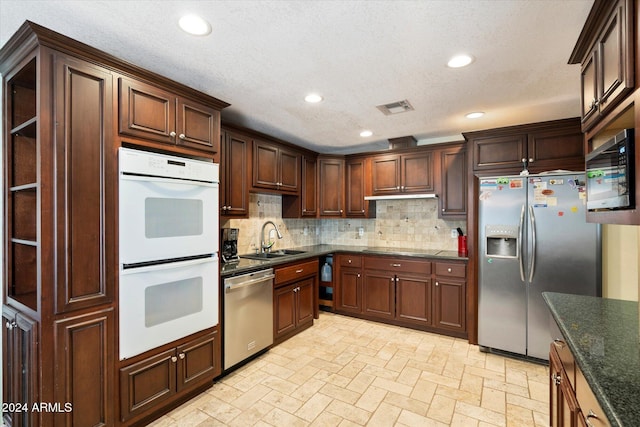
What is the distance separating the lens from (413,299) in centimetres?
372

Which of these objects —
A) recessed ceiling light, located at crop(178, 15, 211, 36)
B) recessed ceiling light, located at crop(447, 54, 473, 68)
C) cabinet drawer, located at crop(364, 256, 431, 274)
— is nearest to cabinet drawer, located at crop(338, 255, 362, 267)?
cabinet drawer, located at crop(364, 256, 431, 274)

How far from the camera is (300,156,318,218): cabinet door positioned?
426 cm

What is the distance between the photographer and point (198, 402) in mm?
Result: 2301

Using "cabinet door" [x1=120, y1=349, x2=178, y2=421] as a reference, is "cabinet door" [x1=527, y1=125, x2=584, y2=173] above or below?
above

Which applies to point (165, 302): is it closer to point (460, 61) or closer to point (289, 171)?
point (289, 171)

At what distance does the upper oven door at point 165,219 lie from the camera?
1.89 meters

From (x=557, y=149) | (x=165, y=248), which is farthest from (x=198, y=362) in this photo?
(x=557, y=149)

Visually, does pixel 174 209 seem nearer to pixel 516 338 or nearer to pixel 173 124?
pixel 173 124

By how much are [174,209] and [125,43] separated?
3.45ft

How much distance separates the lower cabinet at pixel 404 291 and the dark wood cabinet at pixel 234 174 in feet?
5.56

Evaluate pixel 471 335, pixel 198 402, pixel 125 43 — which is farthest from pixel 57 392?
pixel 471 335

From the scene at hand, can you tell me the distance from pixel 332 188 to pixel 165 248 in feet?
9.19

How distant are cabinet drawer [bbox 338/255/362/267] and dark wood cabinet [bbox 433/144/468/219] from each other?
3.91 ft

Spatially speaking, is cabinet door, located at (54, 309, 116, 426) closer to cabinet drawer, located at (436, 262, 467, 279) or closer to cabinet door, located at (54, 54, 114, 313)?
cabinet door, located at (54, 54, 114, 313)
